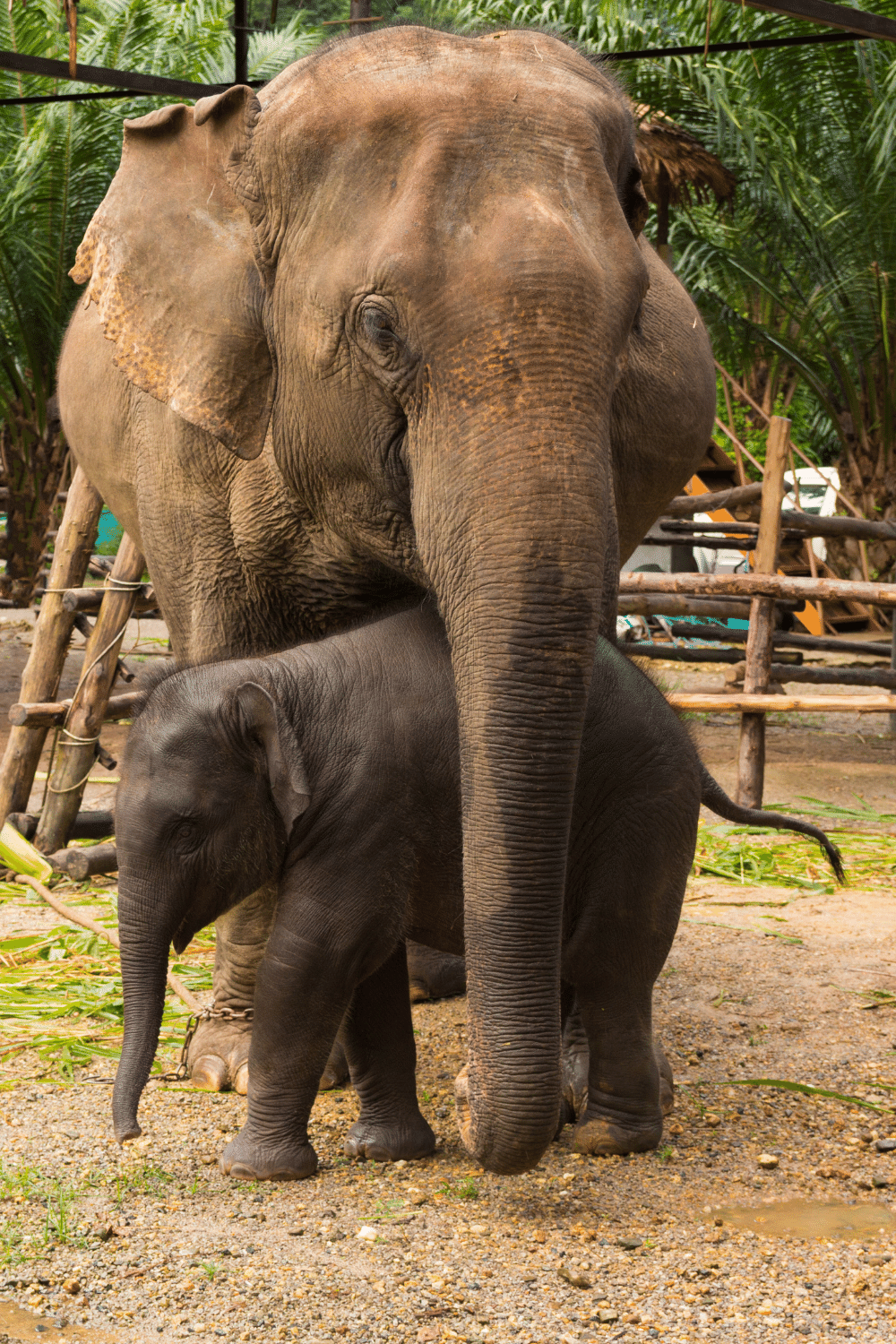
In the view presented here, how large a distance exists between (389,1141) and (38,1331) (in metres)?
0.97

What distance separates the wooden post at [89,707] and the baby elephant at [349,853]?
3.25 metres

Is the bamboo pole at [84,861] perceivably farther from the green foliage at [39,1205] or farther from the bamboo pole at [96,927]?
the green foliage at [39,1205]

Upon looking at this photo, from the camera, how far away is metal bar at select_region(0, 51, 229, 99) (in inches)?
247

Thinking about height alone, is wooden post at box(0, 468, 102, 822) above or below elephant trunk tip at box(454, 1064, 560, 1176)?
above

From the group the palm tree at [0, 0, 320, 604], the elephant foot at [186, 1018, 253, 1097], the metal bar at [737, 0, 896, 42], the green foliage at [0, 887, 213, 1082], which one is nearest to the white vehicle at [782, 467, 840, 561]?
the palm tree at [0, 0, 320, 604]

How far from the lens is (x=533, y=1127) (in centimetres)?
289

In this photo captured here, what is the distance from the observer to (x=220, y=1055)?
162 inches

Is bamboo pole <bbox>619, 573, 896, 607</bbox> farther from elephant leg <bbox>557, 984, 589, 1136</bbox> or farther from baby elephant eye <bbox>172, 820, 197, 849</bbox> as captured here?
baby elephant eye <bbox>172, 820, 197, 849</bbox>

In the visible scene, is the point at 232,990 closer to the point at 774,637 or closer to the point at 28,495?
the point at 774,637

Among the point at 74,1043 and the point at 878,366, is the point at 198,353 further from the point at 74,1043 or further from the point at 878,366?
the point at 878,366

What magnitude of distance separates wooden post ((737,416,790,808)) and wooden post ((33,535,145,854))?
11.3 ft

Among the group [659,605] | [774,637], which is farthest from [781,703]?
[774,637]

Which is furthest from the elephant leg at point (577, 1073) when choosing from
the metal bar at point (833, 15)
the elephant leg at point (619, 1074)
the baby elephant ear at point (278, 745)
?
the metal bar at point (833, 15)

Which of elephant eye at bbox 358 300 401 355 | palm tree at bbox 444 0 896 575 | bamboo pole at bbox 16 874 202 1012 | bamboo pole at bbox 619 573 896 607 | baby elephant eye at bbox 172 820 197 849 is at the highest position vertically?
palm tree at bbox 444 0 896 575
